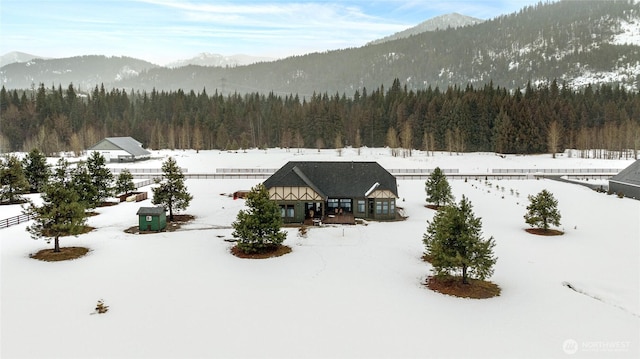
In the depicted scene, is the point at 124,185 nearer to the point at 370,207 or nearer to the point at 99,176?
the point at 99,176

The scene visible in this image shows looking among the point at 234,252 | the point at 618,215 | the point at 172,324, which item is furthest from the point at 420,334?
the point at 618,215

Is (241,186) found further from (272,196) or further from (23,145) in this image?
(23,145)

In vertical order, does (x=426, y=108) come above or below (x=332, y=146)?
above

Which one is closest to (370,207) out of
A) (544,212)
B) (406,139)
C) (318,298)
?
(544,212)

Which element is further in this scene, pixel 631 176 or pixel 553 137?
pixel 553 137

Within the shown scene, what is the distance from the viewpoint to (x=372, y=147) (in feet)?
436

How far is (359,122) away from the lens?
138m

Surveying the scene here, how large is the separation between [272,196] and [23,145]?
12628 centimetres

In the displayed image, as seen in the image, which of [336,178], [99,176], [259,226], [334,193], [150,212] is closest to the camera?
[259,226]

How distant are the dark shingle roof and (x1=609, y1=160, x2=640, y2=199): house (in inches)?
1346

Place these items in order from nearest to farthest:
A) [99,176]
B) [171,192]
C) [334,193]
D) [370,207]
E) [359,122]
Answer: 1. [171,192]
2. [370,207]
3. [334,193]
4. [99,176]
5. [359,122]

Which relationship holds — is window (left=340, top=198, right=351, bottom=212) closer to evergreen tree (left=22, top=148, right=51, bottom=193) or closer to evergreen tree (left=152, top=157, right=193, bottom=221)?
evergreen tree (left=152, top=157, right=193, bottom=221)

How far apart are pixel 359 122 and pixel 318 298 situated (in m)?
117

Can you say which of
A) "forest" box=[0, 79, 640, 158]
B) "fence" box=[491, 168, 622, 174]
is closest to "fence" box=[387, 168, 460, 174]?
"fence" box=[491, 168, 622, 174]
